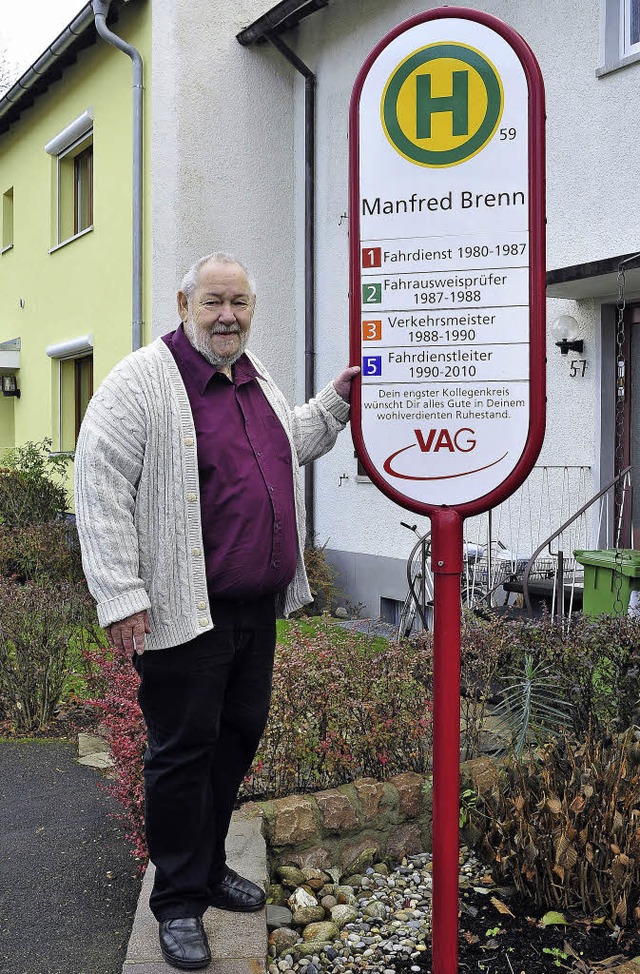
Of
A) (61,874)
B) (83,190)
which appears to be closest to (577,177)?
(61,874)

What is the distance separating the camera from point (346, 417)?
3176 mm

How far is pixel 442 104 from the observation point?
8.43 feet

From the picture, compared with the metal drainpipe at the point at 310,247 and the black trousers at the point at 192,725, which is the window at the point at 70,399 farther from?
the black trousers at the point at 192,725

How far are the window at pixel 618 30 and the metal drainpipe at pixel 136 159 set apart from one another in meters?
4.95

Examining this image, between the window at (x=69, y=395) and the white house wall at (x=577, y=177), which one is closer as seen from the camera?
the white house wall at (x=577, y=177)

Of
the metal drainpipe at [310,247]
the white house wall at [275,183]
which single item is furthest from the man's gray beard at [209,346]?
the metal drainpipe at [310,247]

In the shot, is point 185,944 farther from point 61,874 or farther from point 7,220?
point 7,220

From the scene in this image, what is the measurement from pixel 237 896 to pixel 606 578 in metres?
3.60

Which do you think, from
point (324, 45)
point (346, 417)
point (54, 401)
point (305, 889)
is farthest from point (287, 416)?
point (54, 401)

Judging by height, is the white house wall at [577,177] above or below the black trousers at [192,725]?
above

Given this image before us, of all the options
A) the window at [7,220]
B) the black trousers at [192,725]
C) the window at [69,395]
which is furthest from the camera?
the window at [7,220]

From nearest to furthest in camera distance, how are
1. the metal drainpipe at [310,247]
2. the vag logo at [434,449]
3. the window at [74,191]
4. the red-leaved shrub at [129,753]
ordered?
the vag logo at [434,449] → the red-leaved shrub at [129,753] → the metal drainpipe at [310,247] → the window at [74,191]

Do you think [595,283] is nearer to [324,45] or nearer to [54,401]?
[324,45]

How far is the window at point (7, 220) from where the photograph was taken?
16375 mm
